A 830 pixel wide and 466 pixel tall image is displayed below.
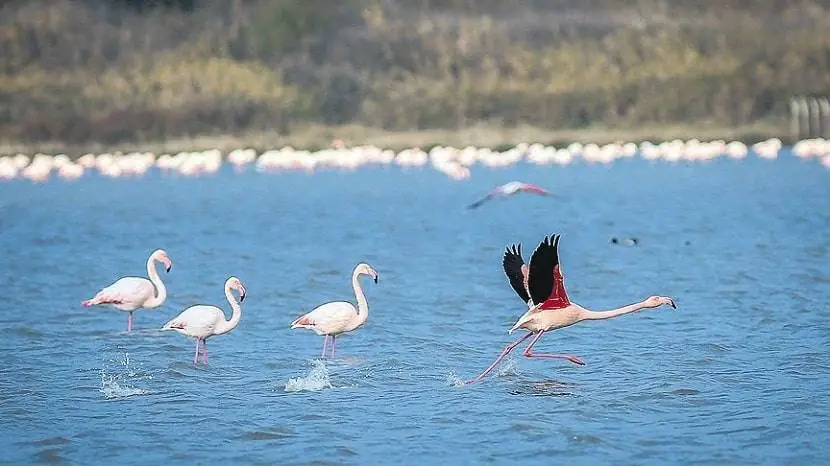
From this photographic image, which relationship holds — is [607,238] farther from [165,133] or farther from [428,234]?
[165,133]

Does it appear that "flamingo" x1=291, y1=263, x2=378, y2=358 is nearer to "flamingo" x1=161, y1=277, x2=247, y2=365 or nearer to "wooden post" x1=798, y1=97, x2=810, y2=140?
"flamingo" x1=161, y1=277, x2=247, y2=365

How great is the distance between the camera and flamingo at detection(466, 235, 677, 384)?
Result: 26.5 ft

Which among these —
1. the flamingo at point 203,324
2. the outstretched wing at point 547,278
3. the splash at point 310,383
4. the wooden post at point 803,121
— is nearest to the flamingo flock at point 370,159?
the wooden post at point 803,121

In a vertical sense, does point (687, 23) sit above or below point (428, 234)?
above

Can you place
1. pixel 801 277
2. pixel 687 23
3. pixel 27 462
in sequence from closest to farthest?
pixel 27 462
pixel 801 277
pixel 687 23

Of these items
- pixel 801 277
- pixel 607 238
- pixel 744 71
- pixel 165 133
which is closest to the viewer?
pixel 801 277

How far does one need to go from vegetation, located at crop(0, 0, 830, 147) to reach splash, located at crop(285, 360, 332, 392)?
3347cm

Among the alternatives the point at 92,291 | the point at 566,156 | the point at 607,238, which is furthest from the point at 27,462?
the point at 566,156

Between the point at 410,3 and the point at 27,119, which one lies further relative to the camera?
the point at 410,3

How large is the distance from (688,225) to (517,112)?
2455 cm

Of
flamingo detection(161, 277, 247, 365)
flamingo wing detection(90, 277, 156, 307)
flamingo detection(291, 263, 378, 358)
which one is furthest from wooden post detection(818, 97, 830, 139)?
flamingo detection(161, 277, 247, 365)

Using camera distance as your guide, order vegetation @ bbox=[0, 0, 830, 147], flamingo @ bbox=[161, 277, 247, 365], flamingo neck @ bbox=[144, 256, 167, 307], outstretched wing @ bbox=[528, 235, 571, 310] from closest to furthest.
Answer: outstretched wing @ bbox=[528, 235, 571, 310]
flamingo @ bbox=[161, 277, 247, 365]
flamingo neck @ bbox=[144, 256, 167, 307]
vegetation @ bbox=[0, 0, 830, 147]

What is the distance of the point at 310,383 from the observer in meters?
9.00

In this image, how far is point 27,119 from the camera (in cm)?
4225
